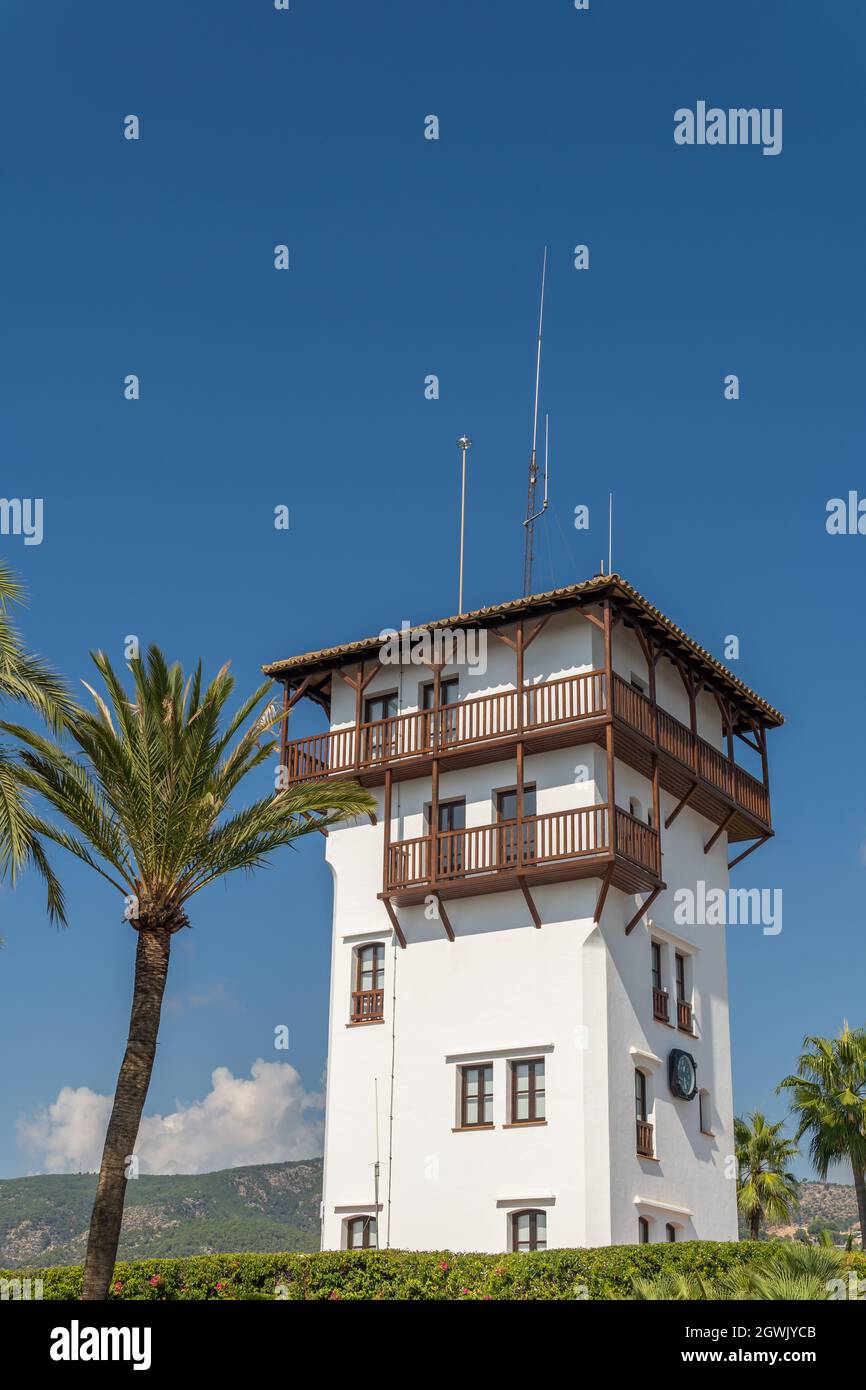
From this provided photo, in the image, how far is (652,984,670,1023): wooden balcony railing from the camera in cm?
3128

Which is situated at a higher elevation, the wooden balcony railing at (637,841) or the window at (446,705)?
→ the window at (446,705)

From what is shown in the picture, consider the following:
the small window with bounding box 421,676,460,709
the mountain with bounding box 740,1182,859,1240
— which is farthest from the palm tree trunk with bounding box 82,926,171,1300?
the mountain with bounding box 740,1182,859,1240

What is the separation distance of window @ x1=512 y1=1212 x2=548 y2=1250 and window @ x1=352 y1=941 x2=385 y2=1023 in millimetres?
5100

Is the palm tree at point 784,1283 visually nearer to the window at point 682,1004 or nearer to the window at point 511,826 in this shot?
the window at point 511,826

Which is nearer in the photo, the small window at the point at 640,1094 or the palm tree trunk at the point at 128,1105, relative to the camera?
the palm tree trunk at the point at 128,1105

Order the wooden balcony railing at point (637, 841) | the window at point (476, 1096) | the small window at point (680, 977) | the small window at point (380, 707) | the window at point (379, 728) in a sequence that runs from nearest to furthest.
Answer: the wooden balcony railing at point (637, 841)
the window at point (476, 1096)
the small window at point (680, 977)
the window at point (379, 728)
the small window at point (380, 707)

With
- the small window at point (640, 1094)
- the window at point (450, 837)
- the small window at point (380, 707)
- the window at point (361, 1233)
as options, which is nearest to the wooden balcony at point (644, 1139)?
the small window at point (640, 1094)

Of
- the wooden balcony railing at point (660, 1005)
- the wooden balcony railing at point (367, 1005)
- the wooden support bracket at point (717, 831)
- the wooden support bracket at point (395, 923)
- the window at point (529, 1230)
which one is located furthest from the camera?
the wooden support bracket at point (717, 831)

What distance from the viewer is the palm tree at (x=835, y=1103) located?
3888cm

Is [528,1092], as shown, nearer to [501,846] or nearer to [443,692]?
[501,846]

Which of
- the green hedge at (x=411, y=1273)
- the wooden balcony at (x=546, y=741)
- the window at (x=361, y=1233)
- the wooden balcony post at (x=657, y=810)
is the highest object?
the wooden balcony at (x=546, y=741)

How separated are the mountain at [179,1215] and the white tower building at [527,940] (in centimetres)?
6628

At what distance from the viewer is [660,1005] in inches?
1241
